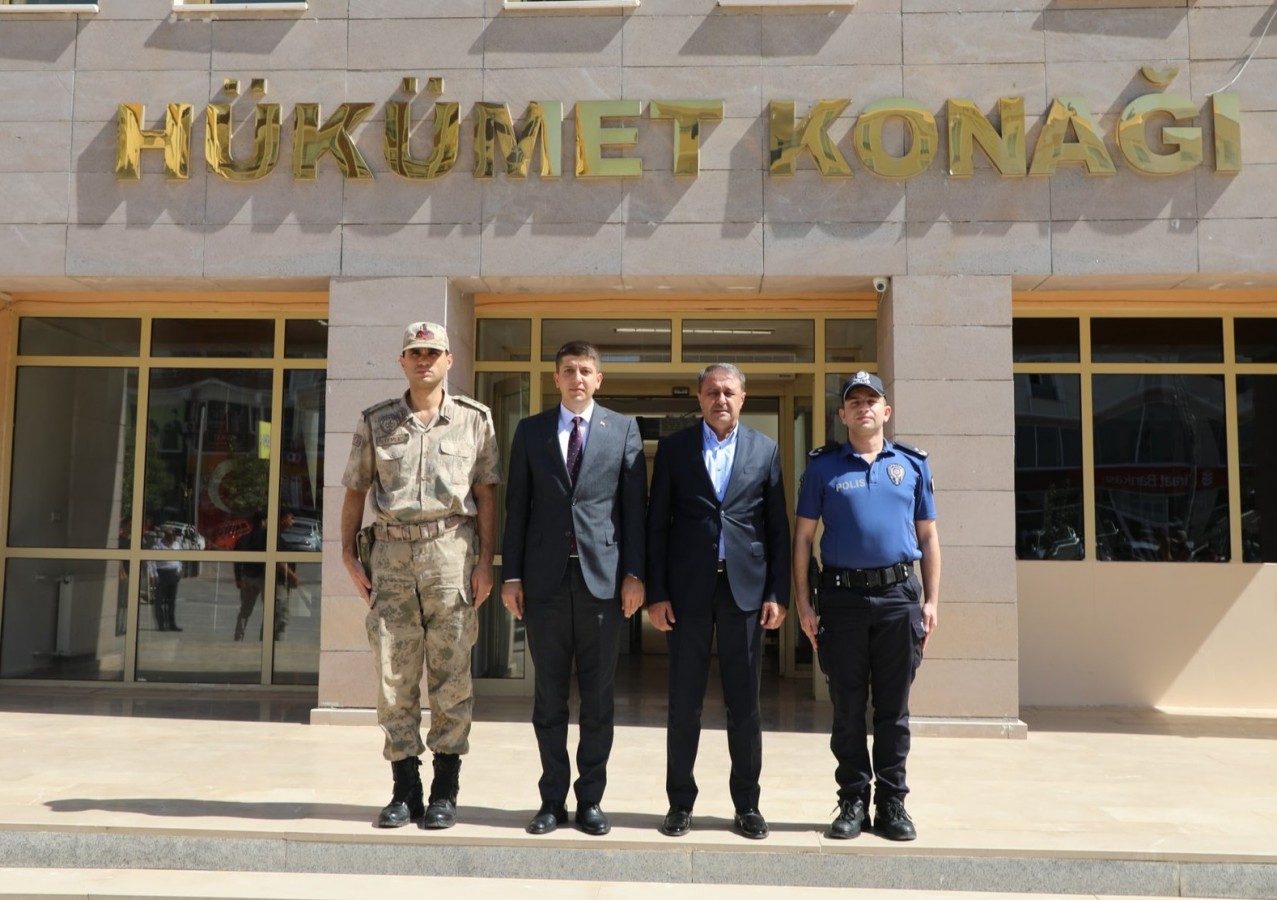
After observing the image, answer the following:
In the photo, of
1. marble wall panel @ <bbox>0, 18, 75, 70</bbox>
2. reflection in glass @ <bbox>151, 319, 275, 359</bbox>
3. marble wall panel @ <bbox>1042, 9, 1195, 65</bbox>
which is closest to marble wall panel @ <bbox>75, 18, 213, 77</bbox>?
marble wall panel @ <bbox>0, 18, 75, 70</bbox>

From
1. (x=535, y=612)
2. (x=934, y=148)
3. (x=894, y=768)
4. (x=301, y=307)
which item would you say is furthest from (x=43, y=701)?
(x=934, y=148)

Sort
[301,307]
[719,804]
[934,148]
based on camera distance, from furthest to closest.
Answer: [301,307]
[934,148]
[719,804]

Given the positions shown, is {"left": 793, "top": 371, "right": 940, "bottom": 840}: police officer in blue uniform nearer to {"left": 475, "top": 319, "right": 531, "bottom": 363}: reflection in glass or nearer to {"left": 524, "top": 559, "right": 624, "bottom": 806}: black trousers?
{"left": 524, "top": 559, "right": 624, "bottom": 806}: black trousers

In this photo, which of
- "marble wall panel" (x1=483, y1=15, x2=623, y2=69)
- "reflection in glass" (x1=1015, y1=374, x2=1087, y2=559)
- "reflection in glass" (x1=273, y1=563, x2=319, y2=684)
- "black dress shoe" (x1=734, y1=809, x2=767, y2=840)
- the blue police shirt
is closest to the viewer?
"black dress shoe" (x1=734, y1=809, x2=767, y2=840)

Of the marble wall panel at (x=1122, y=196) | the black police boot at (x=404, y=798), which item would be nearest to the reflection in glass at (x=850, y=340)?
the marble wall panel at (x=1122, y=196)

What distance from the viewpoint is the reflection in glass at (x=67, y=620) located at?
918 centimetres

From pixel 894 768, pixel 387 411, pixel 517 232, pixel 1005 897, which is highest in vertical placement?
pixel 517 232

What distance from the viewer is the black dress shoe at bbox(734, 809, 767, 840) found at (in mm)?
4738

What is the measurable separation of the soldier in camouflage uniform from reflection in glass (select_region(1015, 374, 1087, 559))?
5.30 m

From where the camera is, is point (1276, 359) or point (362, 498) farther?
point (1276, 359)

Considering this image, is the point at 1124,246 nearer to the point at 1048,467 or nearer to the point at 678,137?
the point at 1048,467

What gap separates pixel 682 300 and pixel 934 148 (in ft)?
7.05

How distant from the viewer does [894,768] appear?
15.8 ft

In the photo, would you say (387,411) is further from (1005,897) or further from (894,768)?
(1005,897)
